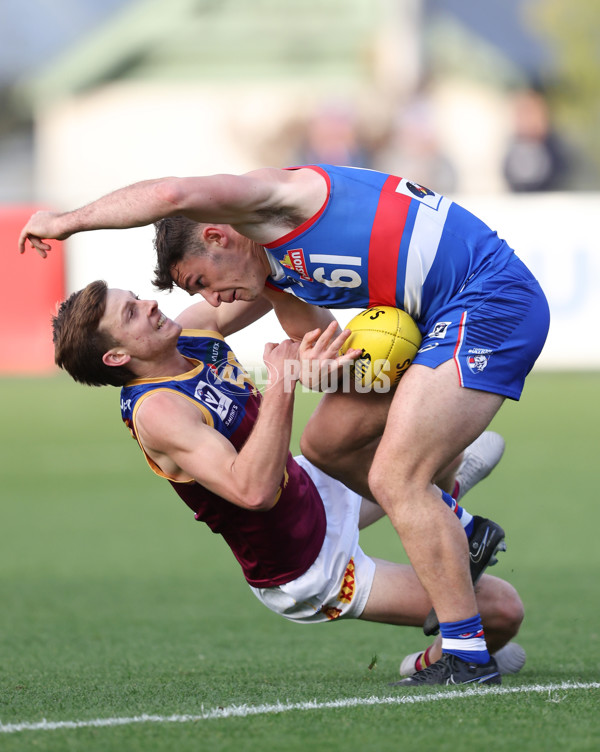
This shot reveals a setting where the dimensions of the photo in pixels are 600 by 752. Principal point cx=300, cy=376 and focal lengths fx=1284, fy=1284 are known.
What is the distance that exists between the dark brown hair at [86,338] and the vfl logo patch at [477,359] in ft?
4.44

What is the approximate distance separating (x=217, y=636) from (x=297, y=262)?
239 centimetres

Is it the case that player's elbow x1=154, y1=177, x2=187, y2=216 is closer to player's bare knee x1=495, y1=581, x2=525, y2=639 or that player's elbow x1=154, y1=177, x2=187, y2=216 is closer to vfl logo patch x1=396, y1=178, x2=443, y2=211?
vfl logo patch x1=396, y1=178, x2=443, y2=211

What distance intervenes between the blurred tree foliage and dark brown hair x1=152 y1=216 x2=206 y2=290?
31.1 m

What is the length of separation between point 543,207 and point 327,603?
13124 mm

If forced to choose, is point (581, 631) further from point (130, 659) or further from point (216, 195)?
point (216, 195)

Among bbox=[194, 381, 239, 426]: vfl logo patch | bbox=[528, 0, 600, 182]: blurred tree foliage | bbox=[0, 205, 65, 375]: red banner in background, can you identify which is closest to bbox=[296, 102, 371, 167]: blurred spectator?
bbox=[528, 0, 600, 182]: blurred tree foliage

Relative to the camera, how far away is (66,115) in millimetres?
36031

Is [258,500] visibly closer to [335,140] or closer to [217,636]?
[217,636]

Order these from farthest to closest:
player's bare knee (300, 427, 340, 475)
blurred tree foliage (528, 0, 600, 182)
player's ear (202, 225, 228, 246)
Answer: blurred tree foliage (528, 0, 600, 182) < player's bare knee (300, 427, 340, 475) < player's ear (202, 225, 228, 246)

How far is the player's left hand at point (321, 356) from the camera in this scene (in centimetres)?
481

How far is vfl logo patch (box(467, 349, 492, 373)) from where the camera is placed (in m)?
4.84

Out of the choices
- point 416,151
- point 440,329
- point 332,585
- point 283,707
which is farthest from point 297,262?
point 416,151

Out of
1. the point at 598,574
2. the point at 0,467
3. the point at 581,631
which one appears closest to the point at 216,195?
the point at 581,631

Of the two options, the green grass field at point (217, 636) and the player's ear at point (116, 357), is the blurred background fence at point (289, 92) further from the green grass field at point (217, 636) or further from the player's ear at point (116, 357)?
the player's ear at point (116, 357)
